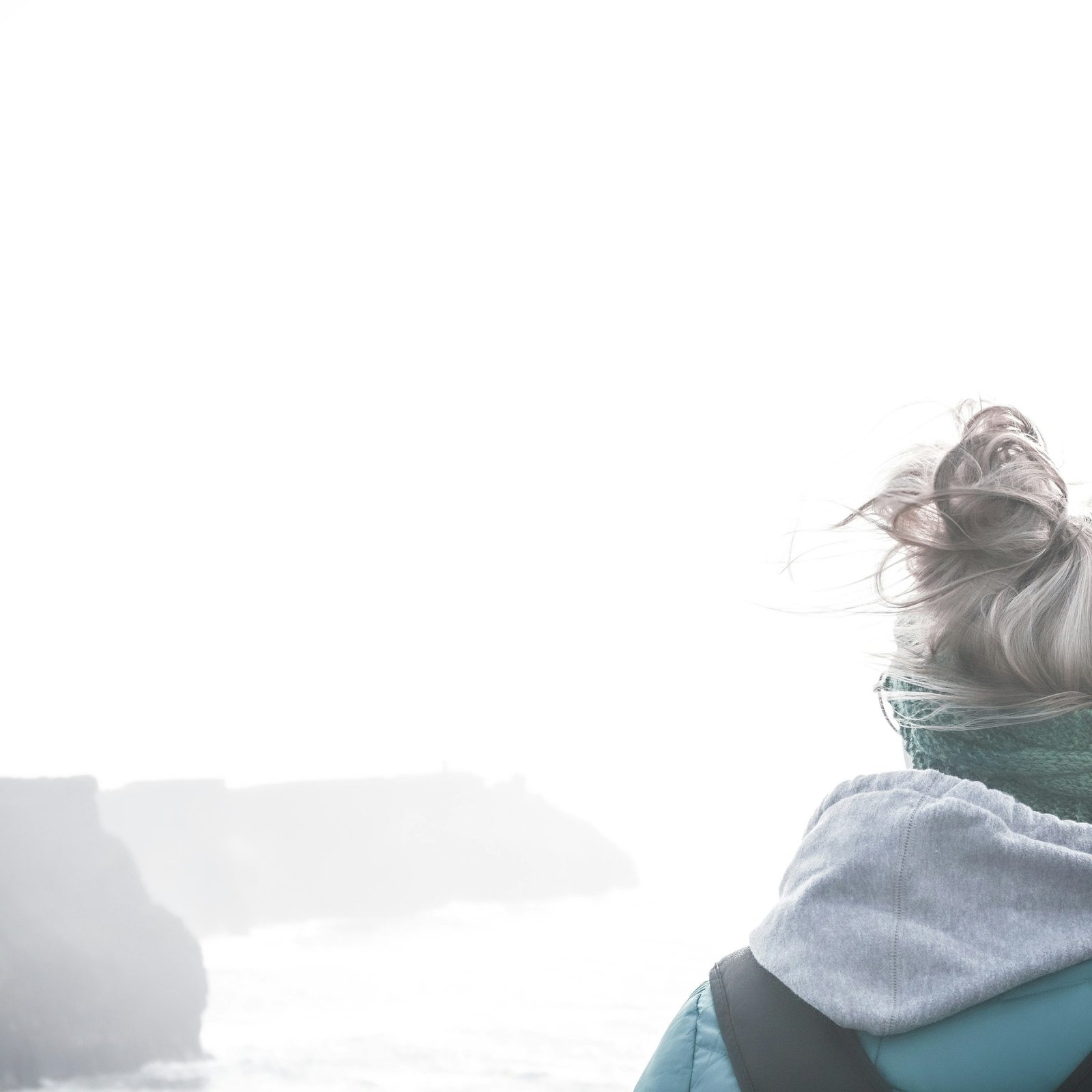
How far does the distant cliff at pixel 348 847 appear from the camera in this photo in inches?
65.7

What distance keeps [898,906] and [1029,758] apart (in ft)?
0.31

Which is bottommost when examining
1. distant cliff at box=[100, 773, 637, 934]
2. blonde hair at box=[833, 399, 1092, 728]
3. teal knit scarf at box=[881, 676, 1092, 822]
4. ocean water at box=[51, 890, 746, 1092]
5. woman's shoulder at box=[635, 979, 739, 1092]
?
ocean water at box=[51, 890, 746, 1092]

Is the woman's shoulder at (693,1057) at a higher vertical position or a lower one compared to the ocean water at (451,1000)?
higher

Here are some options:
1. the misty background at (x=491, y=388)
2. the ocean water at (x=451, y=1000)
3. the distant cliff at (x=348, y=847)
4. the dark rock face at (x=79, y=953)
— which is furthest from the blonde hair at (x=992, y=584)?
the dark rock face at (x=79, y=953)

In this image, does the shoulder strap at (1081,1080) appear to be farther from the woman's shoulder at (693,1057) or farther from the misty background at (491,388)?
the misty background at (491,388)

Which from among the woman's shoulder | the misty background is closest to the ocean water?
the misty background

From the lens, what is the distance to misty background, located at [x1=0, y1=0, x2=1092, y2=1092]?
1.66m

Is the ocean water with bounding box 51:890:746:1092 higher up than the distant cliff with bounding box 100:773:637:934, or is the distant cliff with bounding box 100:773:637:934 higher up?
the distant cliff with bounding box 100:773:637:934

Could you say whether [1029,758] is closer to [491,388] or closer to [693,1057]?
[693,1057]

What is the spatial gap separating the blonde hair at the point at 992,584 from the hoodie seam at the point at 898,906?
0.20 feet

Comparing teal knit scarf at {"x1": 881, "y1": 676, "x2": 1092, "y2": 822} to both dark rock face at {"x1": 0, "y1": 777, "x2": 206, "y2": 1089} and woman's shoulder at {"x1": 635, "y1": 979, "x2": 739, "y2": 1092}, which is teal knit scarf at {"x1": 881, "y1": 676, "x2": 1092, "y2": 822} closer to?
woman's shoulder at {"x1": 635, "y1": 979, "x2": 739, "y2": 1092}

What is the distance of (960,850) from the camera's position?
399 millimetres

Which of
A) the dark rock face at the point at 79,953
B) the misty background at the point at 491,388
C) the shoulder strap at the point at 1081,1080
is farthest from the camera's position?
the misty background at the point at 491,388

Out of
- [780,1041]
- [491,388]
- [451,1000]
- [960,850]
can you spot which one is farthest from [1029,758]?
[491,388]
